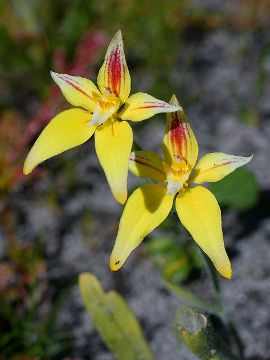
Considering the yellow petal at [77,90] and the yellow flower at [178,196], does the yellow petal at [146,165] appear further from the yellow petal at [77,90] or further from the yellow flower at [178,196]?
the yellow petal at [77,90]

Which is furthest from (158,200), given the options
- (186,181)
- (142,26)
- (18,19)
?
(18,19)

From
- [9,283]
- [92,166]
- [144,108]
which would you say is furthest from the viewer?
[92,166]

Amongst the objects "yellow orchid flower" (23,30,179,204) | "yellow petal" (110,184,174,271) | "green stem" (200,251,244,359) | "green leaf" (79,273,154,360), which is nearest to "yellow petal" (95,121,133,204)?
"yellow orchid flower" (23,30,179,204)

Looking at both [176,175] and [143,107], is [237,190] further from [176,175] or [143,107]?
[143,107]

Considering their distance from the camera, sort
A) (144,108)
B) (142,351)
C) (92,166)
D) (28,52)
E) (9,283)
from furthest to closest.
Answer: (28,52) → (92,166) → (9,283) → (142,351) → (144,108)

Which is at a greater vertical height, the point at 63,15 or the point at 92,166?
the point at 63,15

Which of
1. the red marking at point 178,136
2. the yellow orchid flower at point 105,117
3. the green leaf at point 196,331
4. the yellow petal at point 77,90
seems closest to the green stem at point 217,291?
the green leaf at point 196,331

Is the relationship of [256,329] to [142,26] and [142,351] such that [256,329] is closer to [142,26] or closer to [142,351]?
[142,351]
